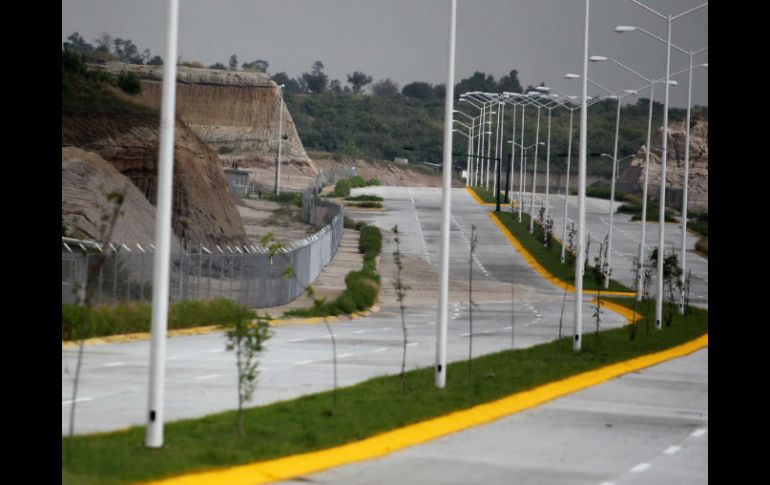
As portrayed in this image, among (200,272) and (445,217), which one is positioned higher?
(445,217)

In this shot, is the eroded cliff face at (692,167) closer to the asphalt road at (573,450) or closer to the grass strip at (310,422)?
the grass strip at (310,422)

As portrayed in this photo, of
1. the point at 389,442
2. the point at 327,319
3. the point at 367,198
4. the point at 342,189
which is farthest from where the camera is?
the point at 342,189

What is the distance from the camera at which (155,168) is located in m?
66.6

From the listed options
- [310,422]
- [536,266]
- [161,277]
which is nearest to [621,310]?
[536,266]

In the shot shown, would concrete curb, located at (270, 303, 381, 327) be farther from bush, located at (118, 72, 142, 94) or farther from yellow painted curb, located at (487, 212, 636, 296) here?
bush, located at (118, 72, 142, 94)

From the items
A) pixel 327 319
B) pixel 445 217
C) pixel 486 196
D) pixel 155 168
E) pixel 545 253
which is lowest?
pixel 327 319

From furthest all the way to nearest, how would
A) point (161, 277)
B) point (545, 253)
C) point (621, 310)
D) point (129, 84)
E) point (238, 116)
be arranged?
point (238, 116), point (545, 253), point (129, 84), point (621, 310), point (161, 277)

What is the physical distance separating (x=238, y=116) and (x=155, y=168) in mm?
123323

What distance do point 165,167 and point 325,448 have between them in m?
3.88

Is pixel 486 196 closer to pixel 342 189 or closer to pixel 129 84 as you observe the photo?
pixel 342 189

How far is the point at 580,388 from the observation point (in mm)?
27234

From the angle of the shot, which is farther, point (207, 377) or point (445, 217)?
point (207, 377)

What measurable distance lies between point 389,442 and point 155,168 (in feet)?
162
